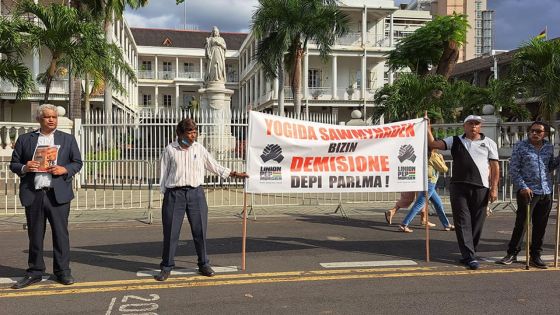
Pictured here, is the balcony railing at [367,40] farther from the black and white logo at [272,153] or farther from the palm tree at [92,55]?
the black and white logo at [272,153]

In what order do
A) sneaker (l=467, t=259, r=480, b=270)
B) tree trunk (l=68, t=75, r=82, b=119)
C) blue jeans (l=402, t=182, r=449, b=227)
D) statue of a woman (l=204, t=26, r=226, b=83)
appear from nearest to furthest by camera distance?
sneaker (l=467, t=259, r=480, b=270) → blue jeans (l=402, t=182, r=449, b=227) → statue of a woman (l=204, t=26, r=226, b=83) → tree trunk (l=68, t=75, r=82, b=119)

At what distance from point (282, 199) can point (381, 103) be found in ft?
37.4

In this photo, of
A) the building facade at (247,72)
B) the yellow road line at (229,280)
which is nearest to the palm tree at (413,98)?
the building facade at (247,72)

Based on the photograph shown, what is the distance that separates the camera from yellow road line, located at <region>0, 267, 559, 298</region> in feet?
16.6

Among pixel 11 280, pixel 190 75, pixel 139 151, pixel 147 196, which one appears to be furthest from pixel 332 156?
pixel 190 75

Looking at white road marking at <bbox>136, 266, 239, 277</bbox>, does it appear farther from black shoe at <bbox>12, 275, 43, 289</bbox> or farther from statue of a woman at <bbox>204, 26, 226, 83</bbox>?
statue of a woman at <bbox>204, 26, 226, 83</bbox>

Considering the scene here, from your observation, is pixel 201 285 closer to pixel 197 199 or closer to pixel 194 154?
pixel 197 199

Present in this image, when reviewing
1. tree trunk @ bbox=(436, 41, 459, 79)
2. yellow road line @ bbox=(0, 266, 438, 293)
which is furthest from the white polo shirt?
tree trunk @ bbox=(436, 41, 459, 79)

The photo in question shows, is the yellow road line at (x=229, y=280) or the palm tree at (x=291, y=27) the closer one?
the yellow road line at (x=229, y=280)

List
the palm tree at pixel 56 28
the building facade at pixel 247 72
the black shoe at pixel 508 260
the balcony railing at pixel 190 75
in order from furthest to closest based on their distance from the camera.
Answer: the balcony railing at pixel 190 75 → the building facade at pixel 247 72 → the palm tree at pixel 56 28 → the black shoe at pixel 508 260

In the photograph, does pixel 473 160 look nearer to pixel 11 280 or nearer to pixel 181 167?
pixel 181 167

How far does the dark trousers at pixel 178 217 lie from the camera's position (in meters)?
5.50

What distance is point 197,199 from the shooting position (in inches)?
221

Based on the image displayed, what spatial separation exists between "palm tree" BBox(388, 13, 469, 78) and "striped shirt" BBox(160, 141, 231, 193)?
20137 millimetres
